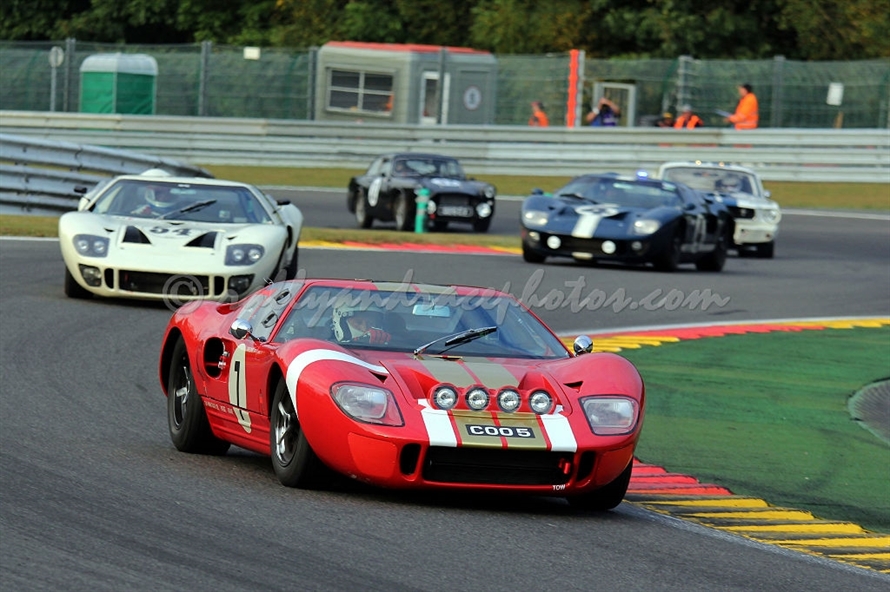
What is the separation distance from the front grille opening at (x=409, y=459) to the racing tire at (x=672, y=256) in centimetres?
→ 1223

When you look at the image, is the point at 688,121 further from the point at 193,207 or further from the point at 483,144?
the point at 193,207

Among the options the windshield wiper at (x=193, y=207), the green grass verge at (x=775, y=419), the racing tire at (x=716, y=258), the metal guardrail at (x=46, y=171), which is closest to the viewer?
the green grass verge at (x=775, y=419)

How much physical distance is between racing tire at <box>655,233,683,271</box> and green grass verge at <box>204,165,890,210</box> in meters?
9.86

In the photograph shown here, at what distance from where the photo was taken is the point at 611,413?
6.43m

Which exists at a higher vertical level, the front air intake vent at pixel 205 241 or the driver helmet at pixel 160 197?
the driver helmet at pixel 160 197

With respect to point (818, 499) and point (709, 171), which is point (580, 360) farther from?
point (709, 171)

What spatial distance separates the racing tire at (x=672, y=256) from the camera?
59.3ft

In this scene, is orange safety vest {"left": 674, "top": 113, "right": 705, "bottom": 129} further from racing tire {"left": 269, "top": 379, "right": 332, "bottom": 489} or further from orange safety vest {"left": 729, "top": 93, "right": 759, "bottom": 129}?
racing tire {"left": 269, "top": 379, "right": 332, "bottom": 489}

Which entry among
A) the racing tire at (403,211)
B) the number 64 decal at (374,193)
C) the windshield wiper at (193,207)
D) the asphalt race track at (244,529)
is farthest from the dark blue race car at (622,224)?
the asphalt race track at (244,529)

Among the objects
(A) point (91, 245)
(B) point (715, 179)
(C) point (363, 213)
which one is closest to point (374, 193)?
(C) point (363, 213)

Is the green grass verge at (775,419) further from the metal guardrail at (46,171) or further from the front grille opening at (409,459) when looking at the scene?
the metal guardrail at (46,171)

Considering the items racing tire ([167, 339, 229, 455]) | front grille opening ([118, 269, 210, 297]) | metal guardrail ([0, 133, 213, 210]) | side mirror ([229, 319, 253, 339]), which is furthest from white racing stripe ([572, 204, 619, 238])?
side mirror ([229, 319, 253, 339])

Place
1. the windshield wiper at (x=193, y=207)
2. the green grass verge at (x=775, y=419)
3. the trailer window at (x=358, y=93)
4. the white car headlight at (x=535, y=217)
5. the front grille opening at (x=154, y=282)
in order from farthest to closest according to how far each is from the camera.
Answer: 1. the trailer window at (x=358, y=93)
2. the white car headlight at (x=535, y=217)
3. the windshield wiper at (x=193, y=207)
4. the front grille opening at (x=154, y=282)
5. the green grass verge at (x=775, y=419)

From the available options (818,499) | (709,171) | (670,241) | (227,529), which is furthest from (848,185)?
(227,529)
